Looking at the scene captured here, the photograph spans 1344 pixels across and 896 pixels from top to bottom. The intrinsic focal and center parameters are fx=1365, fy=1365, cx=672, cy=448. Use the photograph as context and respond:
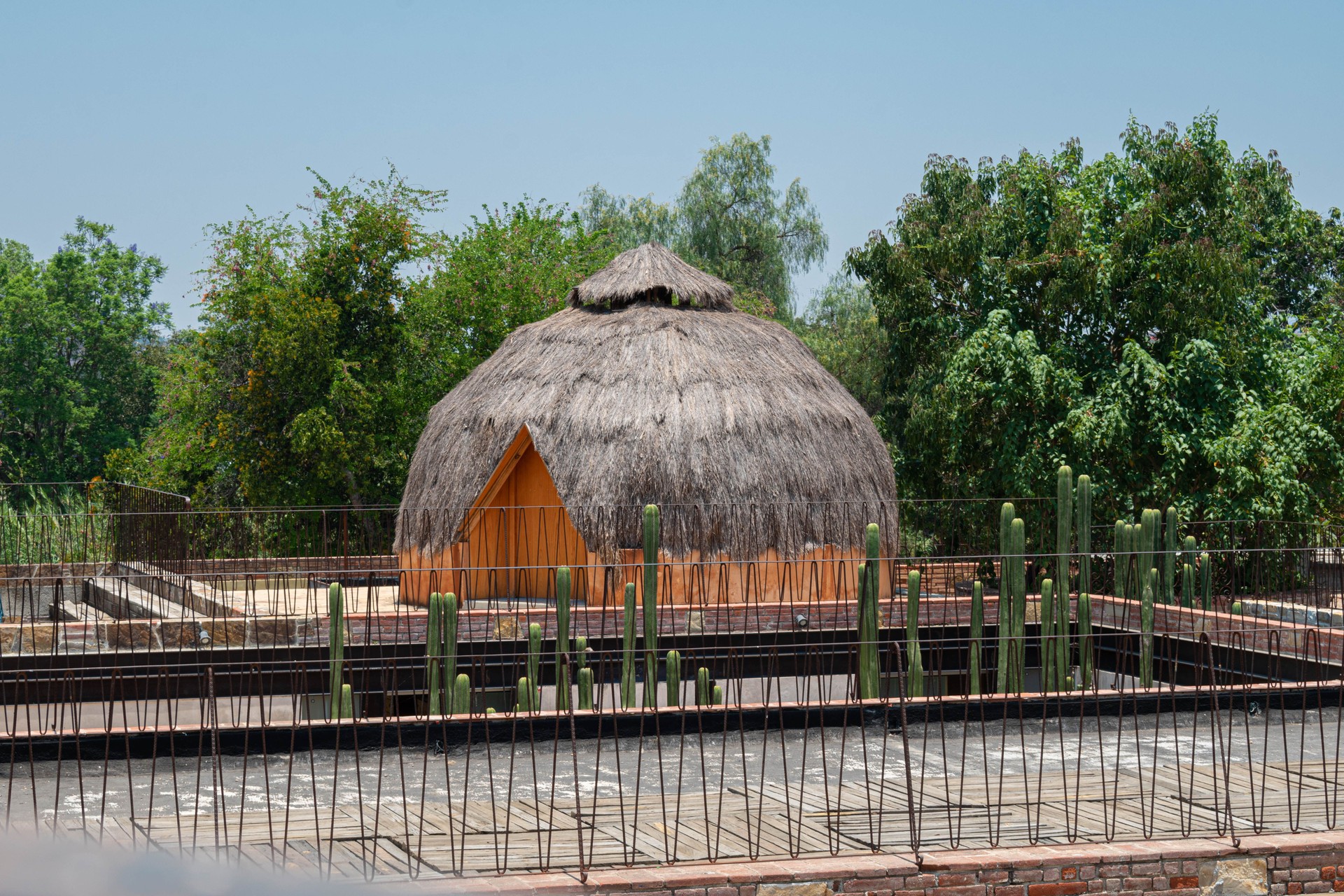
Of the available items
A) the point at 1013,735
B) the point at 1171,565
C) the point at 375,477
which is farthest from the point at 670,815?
the point at 375,477

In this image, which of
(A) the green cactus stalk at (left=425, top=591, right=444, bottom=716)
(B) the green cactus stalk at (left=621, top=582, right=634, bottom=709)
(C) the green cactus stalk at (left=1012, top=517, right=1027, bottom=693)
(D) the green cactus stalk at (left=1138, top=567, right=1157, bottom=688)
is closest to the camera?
(B) the green cactus stalk at (left=621, top=582, right=634, bottom=709)

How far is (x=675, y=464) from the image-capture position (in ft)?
47.6

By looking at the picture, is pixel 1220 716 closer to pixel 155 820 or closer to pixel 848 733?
pixel 848 733

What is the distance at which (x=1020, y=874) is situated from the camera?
5.86 metres

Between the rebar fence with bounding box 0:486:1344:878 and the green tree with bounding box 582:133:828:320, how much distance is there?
16.4m

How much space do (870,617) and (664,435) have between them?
461 cm

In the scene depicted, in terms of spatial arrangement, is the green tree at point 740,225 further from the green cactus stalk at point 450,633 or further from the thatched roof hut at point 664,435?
the green cactus stalk at point 450,633

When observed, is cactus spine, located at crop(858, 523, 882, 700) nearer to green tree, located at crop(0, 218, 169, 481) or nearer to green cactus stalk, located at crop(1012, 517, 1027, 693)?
green cactus stalk, located at crop(1012, 517, 1027, 693)

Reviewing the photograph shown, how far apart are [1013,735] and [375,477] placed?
15003 millimetres

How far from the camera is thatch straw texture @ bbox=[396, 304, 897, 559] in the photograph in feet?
47.4

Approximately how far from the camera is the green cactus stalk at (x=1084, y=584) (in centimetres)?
1000

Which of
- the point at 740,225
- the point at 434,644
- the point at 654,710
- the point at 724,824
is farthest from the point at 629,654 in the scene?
the point at 740,225

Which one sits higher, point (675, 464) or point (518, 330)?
point (518, 330)

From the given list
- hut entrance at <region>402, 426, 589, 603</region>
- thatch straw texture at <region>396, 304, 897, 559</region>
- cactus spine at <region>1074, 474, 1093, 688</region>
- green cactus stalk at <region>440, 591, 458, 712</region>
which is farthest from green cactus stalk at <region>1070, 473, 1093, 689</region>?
hut entrance at <region>402, 426, 589, 603</region>
